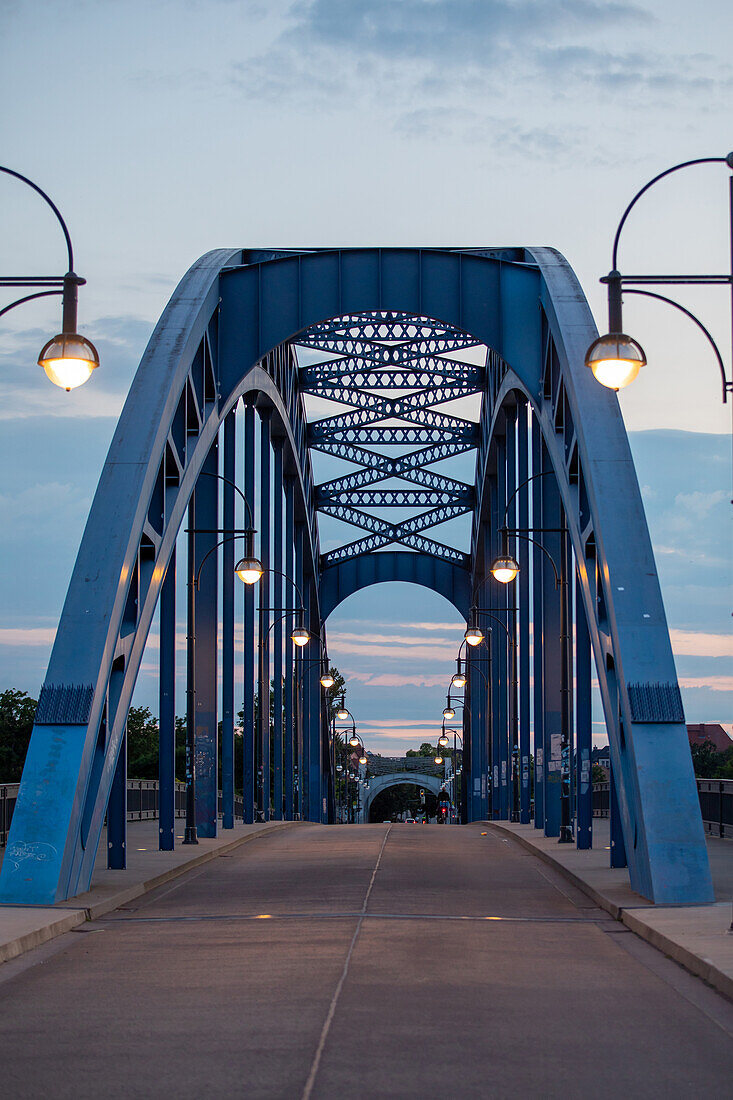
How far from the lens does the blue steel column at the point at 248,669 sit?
115ft

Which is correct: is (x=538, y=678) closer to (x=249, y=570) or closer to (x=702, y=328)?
(x=249, y=570)

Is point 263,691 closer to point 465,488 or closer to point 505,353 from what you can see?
point 505,353

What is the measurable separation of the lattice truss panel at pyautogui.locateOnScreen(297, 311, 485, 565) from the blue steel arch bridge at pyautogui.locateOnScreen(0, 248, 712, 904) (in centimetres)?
13

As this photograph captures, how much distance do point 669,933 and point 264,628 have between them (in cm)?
2889

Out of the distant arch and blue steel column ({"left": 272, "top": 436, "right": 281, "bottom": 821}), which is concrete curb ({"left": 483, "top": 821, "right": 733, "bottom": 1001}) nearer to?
blue steel column ({"left": 272, "top": 436, "right": 281, "bottom": 821})

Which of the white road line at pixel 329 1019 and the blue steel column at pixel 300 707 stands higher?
the blue steel column at pixel 300 707

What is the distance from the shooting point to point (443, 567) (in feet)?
229

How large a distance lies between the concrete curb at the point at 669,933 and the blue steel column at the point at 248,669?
16957 millimetres

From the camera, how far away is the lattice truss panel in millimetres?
38656

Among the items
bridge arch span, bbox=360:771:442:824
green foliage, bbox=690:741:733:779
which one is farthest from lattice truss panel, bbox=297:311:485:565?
bridge arch span, bbox=360:771:442:824

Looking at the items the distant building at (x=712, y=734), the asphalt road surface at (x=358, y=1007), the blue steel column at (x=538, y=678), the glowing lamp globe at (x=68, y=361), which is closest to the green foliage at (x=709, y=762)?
the distant building at (x=712, y=734)

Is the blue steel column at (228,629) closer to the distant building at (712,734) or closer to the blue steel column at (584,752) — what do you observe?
the blue steel column at (584,752)

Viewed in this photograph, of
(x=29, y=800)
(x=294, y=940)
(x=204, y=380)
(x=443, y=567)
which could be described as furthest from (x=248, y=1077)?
(x=443, y=567)

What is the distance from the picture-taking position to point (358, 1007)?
352 inches
